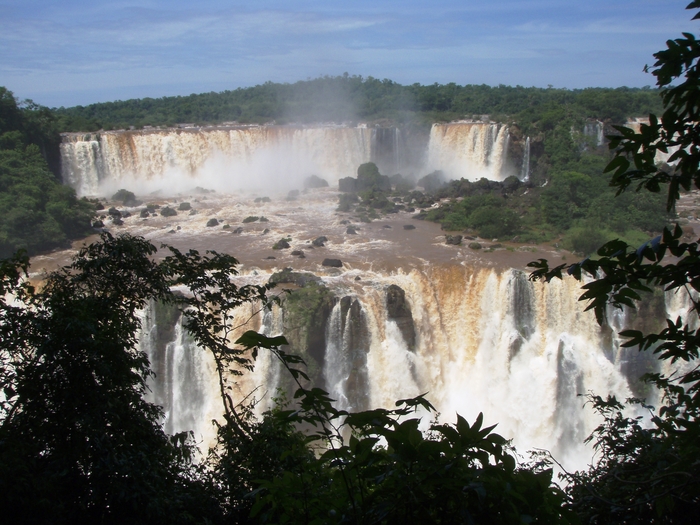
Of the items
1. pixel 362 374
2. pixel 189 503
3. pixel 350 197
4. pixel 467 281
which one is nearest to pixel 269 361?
pixel 362 374

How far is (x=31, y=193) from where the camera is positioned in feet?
64.1

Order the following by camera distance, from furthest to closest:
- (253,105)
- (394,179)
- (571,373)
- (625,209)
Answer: (253,105) < (394,179) < (625,209) < (571,373)

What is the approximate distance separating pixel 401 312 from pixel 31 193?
13.4m

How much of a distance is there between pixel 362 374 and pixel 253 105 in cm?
2839

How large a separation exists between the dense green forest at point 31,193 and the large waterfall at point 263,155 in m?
1.35

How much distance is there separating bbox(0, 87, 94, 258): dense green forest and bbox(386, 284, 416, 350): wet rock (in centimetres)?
1051

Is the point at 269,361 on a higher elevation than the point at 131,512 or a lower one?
lower

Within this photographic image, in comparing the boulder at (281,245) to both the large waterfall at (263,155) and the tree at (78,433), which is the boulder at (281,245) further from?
the tree at (78,433)

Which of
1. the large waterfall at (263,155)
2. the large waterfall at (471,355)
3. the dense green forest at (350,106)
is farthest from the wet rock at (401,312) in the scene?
the dense green forest at (350,106)

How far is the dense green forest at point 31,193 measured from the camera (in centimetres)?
1781

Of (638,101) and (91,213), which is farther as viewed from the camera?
(638,101)

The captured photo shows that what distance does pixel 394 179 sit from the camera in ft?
90.1

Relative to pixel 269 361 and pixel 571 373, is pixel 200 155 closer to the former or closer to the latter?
pixel 269 361

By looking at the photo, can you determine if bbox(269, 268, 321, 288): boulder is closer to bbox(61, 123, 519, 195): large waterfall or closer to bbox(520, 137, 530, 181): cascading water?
bbox(61, 123, 519, 195): large waterfall
